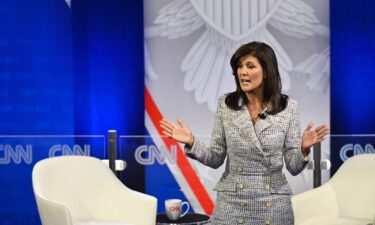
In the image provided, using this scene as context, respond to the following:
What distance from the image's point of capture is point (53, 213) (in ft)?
10.8

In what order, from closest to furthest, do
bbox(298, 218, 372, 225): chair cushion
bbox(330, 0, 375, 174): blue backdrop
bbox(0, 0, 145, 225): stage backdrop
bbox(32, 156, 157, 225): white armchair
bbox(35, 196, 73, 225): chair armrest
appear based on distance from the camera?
bbox(35, 196, 73, 225): chair armrest < bbox(298, 218, 372, 225): chair cushion < bbox(32, 156, 157, 225): white armchair < bbox(330, 0, 375, 174): blue backdrop < bbox(0, 0, 145, 225): stage backdrop

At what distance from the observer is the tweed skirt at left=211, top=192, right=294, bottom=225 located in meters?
2.24

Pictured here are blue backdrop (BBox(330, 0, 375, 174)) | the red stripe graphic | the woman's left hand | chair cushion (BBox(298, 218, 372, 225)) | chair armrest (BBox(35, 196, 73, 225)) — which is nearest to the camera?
the woman's left hand

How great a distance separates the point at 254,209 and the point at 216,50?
3.43 meters

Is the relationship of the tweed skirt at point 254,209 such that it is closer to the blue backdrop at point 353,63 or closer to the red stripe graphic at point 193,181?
the red stripe graphic at point 193,181

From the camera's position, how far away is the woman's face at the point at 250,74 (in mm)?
2299

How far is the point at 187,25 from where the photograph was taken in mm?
5547

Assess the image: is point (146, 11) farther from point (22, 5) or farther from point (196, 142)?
point (196, 142)

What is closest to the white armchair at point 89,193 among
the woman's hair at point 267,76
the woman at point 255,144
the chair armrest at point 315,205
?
the chair armrest at point 315,205

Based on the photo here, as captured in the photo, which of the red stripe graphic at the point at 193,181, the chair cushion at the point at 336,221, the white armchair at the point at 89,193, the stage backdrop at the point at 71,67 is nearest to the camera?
the chair cushion at the point at 336,221

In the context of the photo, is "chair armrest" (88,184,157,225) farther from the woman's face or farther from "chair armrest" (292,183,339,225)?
the woman's face

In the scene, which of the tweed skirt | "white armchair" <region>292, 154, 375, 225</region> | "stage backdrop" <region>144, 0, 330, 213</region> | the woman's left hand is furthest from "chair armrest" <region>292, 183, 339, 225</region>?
"stage backdrop" <region>144, 0, 330, 213</region>

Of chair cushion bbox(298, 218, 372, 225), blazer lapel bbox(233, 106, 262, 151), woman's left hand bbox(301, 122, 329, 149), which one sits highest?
blazer lapel bbox(233, 106, 262, 151)

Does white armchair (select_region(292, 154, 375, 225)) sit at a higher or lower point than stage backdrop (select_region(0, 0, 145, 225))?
lower
